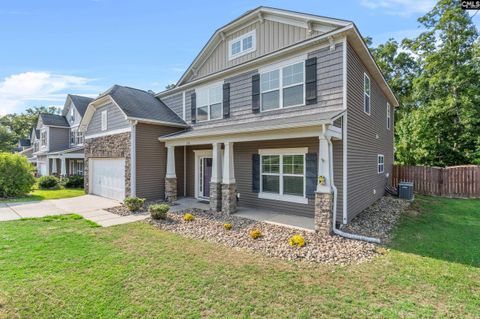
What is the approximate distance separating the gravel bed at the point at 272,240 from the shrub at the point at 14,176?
Result: 35.2 feet

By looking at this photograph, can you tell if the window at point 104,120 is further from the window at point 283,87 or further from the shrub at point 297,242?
the shrub at point 297,242

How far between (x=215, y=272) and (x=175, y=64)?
1385 cm

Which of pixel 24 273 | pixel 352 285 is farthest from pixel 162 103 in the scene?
pixel 352 285

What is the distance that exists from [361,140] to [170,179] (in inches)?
325

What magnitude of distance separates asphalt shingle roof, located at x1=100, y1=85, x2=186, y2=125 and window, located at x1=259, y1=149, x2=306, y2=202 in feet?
18.3

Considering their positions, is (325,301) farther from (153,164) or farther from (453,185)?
(453,185)

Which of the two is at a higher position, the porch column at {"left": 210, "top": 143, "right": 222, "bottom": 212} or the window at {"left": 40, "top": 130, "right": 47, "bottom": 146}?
the window at {"left": 40, "top": 130, "right": 47, "bottom": 146}

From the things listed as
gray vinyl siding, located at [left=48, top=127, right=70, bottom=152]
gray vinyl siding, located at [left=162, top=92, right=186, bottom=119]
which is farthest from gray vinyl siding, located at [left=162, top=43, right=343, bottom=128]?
gray vinyl siding, located at [left=48, top=127, right=70, bottom=152]

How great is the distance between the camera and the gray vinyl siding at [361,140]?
24.7ft

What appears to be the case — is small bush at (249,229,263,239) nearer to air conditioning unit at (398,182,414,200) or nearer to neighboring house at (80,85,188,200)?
neighboring house at (80,85,188,200)

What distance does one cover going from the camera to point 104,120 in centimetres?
1259

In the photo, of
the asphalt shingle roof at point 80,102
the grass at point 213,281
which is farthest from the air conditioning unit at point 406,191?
the asphalt shingle roof at point 80,102

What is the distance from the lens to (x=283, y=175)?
8.54 meters

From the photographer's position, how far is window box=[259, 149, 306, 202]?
8.13 metres
